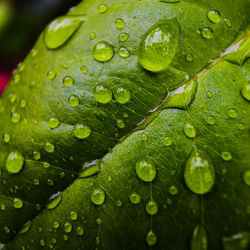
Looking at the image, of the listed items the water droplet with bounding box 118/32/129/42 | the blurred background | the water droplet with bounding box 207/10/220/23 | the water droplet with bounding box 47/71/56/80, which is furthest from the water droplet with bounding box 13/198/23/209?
the blurred background

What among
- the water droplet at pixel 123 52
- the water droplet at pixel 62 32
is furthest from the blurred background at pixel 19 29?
the water droplet at pixel 123 52

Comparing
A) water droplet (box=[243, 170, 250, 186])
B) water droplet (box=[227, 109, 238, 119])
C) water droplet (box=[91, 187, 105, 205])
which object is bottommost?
water droplet (box=[243, 170, 250, 186])

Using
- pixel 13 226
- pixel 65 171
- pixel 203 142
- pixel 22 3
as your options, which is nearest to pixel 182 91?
pixel 203 142

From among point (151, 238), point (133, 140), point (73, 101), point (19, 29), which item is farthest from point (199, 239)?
point (19, 29)

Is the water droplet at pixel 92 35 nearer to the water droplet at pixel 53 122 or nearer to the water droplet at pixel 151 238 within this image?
the water droplet at pixel 53 122

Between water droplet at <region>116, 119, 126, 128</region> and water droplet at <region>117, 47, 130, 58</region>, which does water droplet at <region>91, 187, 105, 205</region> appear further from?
water droplet at <region>117, 47, 130, 58</region>

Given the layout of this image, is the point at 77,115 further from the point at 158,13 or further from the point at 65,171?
the point at 158,13
